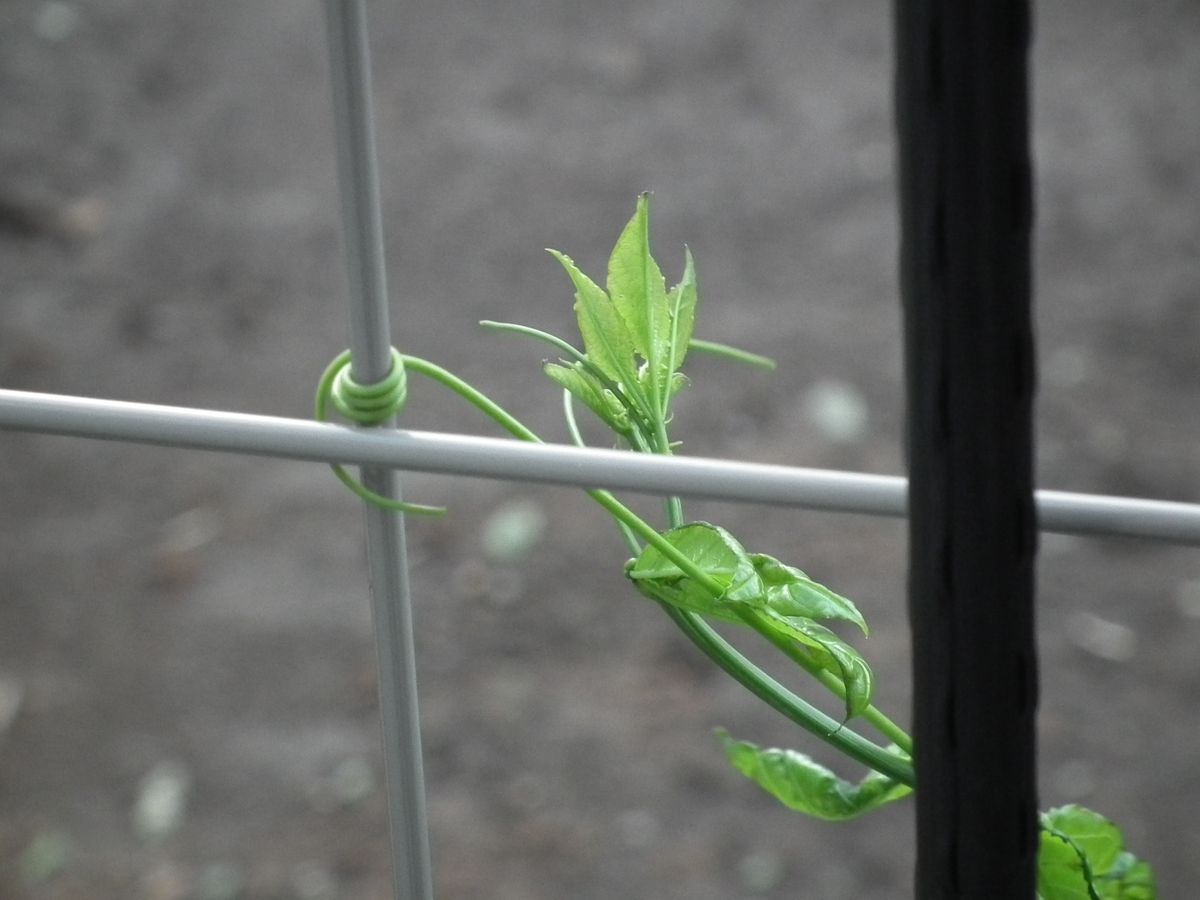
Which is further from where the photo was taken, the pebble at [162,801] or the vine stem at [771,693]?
the pebble at [162,801]

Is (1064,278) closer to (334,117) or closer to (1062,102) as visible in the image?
(1062,102)

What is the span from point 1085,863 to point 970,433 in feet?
0.49

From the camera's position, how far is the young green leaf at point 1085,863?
374 mm

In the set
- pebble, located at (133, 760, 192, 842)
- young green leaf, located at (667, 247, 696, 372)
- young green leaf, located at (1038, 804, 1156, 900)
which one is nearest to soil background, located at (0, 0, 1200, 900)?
pebble, located at (133, 760, 192, 842)

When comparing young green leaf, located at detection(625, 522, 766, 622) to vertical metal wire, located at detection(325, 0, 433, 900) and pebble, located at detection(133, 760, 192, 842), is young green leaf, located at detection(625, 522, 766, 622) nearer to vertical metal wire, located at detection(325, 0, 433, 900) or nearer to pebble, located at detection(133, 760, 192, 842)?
vertical metal wire, located at detection(325, 0, 433, 900)

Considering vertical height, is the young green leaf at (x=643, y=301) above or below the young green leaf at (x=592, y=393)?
above

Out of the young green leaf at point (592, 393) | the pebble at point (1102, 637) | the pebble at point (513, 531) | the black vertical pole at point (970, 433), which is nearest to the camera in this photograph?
the black vertical pole at point (970, 433)

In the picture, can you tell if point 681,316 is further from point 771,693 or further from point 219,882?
point 219,882

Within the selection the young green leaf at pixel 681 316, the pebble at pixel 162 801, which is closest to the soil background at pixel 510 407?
the pebble at pixel 162 801

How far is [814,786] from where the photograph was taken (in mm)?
408

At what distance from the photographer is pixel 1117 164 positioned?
2.30 meters

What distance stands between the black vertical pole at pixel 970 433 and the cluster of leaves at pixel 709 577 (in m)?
0.04

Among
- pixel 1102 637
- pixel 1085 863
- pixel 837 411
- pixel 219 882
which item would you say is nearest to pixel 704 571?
pixel 1085 863

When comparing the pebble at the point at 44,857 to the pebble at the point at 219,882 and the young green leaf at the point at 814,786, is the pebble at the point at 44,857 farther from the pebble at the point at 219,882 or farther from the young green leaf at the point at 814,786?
the young green leaf at the point at 814,786
